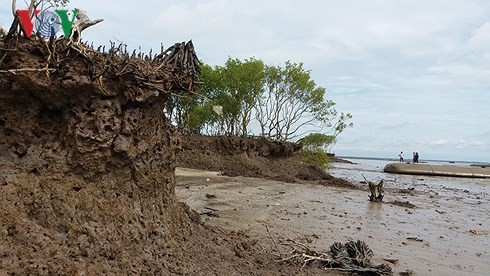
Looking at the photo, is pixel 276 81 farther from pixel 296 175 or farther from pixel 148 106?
pixel 148 106

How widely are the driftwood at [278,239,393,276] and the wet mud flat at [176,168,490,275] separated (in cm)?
84

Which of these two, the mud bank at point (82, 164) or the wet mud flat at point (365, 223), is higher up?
the mud bank at point (82, 164)

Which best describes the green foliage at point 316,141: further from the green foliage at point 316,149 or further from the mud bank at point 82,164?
the mud bank at point 82,164

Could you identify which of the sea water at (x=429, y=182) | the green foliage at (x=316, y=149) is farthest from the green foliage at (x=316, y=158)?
the sea water at (x=429, y=182)

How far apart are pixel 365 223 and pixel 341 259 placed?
5165 millimetres

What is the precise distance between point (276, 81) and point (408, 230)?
25180 mm

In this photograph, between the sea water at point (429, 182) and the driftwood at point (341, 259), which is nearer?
the driftwood at point (341, 259)

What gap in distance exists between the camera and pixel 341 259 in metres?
6.17

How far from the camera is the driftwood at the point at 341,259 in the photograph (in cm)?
584

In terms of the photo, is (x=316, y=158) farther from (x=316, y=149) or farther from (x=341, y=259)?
(x=341, y=259)

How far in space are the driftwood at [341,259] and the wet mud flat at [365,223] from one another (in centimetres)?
84

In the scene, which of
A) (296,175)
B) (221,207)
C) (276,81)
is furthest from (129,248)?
(276,81)

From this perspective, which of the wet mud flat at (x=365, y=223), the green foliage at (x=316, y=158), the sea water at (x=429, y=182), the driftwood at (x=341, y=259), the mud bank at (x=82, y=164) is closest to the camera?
the mud bank at (x=82, y=164)

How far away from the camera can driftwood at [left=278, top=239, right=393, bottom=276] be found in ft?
19.2
